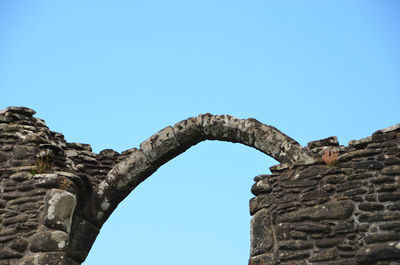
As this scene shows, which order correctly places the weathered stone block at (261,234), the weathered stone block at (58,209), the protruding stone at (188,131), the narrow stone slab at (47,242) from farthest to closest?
the protruding stone at (188,131), the weathered stone block at (58,209), the narrow stone slab at (47,242), the weathered stone block at (261,234)

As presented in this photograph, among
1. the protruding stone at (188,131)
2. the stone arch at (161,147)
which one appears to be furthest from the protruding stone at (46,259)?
the protruding stone at (188,131)

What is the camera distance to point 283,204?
6.23m

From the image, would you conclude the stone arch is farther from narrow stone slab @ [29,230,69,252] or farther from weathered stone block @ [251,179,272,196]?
weathered stone block @ [251,179,272,196]

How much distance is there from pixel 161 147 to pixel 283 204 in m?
3.24

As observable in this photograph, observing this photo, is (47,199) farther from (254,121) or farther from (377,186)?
(377,186)

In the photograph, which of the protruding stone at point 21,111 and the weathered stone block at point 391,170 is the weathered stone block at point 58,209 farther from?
the weathered stone block at point 391,170

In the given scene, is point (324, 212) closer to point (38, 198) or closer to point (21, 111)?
point (38, 198)

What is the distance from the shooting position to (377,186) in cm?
590

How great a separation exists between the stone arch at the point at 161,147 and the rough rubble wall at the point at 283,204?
→ 28 centimetres

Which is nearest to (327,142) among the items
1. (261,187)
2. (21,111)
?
(261,187)

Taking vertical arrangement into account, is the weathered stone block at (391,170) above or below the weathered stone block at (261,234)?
above

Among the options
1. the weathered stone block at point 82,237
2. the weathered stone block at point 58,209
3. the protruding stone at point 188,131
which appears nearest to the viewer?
the weathered stone block at point 58,209

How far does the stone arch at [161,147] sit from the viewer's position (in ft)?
28.5

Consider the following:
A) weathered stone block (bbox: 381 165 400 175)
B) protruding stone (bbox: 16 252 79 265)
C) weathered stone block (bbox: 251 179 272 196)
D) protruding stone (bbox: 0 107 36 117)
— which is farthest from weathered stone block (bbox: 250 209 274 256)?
protruding stone (bbox: 0 107 36 117)
